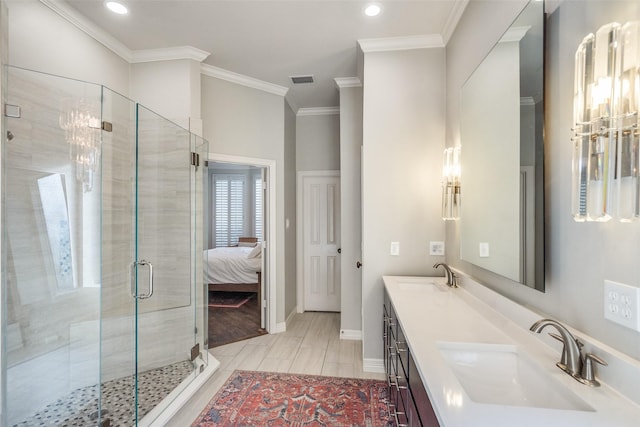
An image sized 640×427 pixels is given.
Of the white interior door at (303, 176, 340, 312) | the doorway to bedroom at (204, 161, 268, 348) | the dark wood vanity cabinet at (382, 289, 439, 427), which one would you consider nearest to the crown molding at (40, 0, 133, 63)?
the doorway to bedroom at (204, 161, 268, 348)

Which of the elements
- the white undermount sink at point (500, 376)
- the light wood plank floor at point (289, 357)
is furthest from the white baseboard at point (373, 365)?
A: the white undermount sink at point (500, 376)

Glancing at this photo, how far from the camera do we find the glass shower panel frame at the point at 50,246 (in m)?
1.75

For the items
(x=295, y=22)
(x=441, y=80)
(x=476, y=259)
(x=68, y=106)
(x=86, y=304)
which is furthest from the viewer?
(x=441, y=80)

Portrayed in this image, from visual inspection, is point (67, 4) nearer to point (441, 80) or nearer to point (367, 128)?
point (367, 128)

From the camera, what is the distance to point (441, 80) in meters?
2.48

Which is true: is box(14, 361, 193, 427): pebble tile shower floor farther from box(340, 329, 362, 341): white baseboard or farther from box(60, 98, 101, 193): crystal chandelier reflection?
box(340, 329, 362, 341): white baseboard

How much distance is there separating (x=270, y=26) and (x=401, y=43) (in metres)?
Result: 1.13

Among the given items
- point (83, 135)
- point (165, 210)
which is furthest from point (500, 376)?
point (83, 135)

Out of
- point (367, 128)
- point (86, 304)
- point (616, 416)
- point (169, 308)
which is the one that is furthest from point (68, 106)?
point (616, 416)

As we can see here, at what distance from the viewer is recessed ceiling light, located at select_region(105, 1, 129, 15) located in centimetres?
211

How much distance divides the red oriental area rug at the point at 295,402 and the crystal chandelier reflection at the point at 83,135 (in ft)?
6.18

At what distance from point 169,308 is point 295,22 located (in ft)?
8.74

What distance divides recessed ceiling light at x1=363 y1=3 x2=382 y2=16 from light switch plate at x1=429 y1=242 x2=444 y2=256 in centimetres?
188

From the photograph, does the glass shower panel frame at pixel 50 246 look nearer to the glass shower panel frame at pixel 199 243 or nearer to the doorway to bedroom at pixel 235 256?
the glass shower panel frame at pixel 199 243
